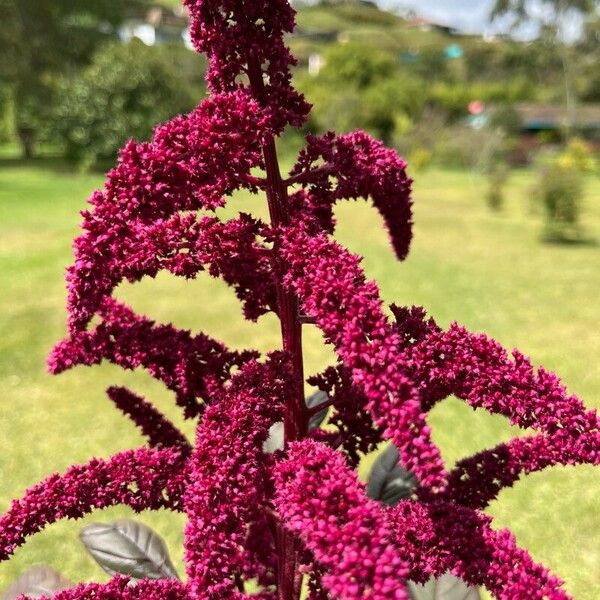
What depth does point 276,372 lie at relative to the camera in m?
1.59

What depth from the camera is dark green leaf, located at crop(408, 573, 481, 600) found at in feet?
7.95

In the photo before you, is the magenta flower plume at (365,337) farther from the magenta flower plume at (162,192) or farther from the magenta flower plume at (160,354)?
the magenta flower plume at (160,354)

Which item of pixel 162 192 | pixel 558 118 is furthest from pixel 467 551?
pixel 558 118

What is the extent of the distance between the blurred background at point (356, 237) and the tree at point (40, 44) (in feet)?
0.39

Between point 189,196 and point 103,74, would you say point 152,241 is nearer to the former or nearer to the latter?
point 189,196

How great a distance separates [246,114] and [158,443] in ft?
3.87

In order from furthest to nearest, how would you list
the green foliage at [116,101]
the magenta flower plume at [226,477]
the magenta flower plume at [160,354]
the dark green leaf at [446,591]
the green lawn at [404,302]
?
the green foliage at [116,101] < the green lawn at [404,302] < the dark green leaf at [446,591] < the magenta flower plume at [160,354] < the magenta flower plume at [226,477]

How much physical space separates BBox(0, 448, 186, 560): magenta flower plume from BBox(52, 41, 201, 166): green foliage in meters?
A: 32.5

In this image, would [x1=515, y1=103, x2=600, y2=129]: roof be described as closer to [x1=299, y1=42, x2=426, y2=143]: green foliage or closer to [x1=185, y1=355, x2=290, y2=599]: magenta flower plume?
[x1=299, y1=42, x2=426, y2=143]: green foliage

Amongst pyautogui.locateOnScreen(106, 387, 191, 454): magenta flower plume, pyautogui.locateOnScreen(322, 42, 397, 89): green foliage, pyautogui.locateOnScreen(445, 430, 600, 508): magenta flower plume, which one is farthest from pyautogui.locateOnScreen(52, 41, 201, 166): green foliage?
pyautogui.locateOnScreen(445, 430, 600, 508): magenta flower plume

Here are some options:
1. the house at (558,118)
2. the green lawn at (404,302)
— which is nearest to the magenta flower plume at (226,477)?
the green lawn at (404,302)

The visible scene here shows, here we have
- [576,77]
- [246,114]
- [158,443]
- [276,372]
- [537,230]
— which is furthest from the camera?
[576,77]

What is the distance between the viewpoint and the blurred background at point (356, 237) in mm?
5852

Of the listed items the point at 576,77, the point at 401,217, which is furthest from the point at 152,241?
the point at 576,77
